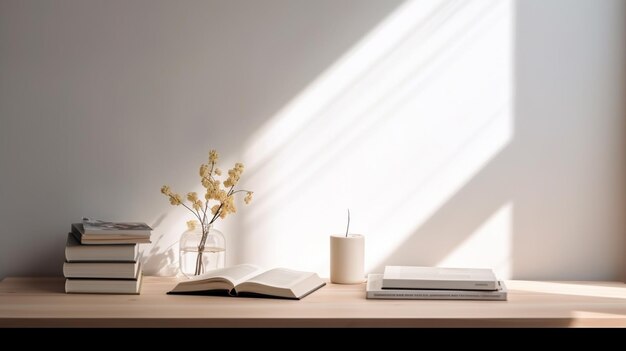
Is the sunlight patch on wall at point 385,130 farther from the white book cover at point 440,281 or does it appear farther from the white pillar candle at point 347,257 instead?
the white book cover at point 440,281

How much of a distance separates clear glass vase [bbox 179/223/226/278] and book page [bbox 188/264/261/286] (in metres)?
0.10

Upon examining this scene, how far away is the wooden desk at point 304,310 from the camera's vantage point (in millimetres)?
1873

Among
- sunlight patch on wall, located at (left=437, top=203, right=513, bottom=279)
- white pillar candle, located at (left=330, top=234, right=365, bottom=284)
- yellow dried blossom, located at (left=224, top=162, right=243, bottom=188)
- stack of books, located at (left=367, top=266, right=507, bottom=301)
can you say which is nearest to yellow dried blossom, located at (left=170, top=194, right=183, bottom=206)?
yellow dried blossom, located at (left=224, top=162, right=243, bottom=188)

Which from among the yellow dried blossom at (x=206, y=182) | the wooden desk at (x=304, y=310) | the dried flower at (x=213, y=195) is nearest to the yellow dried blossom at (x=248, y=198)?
the dried flower at (x=213, y=195)

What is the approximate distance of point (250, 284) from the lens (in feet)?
6.95

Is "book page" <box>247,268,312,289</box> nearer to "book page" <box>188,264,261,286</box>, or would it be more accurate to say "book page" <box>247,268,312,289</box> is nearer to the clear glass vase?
"book page" <box>188,264,261,286</box>

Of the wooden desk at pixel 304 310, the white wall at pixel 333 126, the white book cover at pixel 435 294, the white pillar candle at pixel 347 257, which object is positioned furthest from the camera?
the white wall at pixel 333 126

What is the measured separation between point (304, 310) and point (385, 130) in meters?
0.74

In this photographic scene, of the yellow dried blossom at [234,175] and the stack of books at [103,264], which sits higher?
the yellow dried blossom at [234,175]

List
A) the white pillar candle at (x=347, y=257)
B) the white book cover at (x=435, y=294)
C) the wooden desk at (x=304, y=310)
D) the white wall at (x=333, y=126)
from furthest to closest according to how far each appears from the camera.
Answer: the white wall at (x=333, y=126) → the white pillar candle at (x=347, y=257) → the white book cover at (x=435, y=294) → the wooden desk at (x=304, y=310)

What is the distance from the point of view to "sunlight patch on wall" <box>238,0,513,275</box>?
2465mm

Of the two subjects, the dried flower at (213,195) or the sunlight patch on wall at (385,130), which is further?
the sunlight patch on wall at (385,130)

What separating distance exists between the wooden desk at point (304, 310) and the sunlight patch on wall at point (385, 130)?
32 cm
